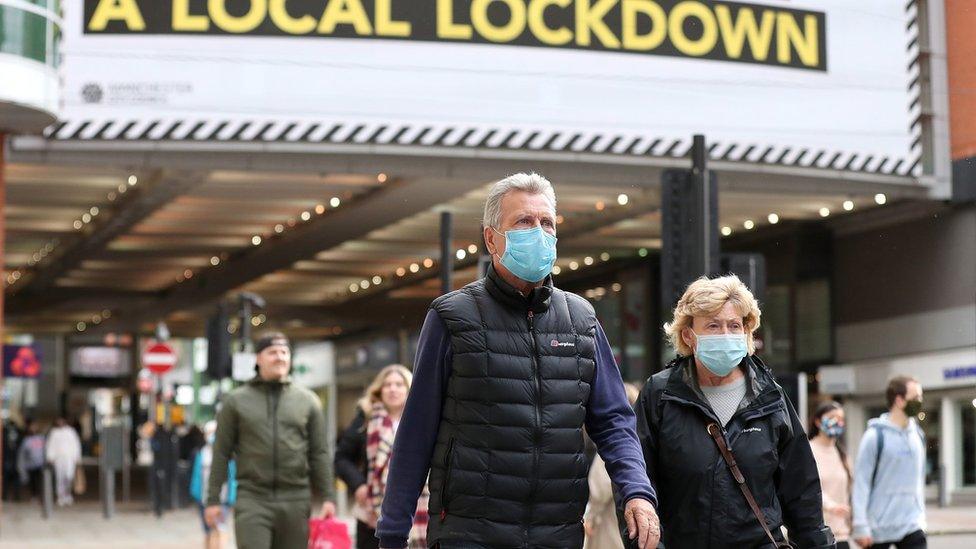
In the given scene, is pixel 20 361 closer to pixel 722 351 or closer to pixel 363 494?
pixel 363 494

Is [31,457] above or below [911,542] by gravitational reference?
below

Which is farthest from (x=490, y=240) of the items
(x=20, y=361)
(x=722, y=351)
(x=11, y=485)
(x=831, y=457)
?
(x=11, y=485)

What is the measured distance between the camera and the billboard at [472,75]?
71.2ft

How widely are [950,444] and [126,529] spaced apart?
46.5ft

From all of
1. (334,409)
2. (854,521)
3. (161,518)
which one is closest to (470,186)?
(161,518)

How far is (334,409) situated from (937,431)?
24843mm

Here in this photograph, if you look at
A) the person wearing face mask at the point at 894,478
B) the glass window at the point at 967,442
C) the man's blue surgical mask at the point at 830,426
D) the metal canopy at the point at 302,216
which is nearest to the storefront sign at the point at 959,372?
the glass window at the point at 967,442

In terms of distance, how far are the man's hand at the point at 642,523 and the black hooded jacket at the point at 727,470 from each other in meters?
0.82

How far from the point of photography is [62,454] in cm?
3434

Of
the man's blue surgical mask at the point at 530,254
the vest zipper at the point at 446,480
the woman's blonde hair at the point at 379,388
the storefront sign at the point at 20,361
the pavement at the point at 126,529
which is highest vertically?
the storefront sign at the point at 20,361

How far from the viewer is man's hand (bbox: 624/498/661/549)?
495cm

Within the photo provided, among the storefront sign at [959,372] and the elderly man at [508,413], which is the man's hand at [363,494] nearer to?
the elderly man at [508,413]

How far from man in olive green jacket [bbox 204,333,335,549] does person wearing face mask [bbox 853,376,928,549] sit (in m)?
3.17

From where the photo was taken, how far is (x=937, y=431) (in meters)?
30.7
